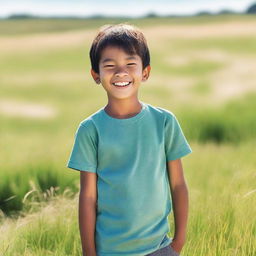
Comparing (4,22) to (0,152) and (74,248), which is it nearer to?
(0,152)

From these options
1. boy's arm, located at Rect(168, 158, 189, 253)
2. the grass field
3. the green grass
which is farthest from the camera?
the green grass

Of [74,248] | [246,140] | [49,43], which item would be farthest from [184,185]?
[49,43]

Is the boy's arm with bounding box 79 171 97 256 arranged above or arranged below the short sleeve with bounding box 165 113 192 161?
below

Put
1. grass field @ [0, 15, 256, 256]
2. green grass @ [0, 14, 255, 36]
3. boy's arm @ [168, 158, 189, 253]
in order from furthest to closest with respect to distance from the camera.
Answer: green grass @ [0, 14, 255, 36] → grass field @ [0, 15, 256, 256] → boy's arm @ [168, 158, 189, 253]

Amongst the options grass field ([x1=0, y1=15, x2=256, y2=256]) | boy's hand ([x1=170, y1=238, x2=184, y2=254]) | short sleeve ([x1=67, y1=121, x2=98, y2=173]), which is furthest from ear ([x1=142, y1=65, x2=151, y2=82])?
grass field ([x1=0, y1=15, x2=256, y2=256])

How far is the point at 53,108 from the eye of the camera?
8086 mm

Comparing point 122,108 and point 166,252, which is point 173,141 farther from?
point 166,252

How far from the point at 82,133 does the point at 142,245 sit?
0.36 metres

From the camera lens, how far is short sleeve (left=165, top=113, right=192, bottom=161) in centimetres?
191

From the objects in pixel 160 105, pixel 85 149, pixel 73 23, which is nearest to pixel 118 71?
pixel 85 149

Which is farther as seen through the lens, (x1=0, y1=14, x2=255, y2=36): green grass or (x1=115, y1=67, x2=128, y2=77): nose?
(x1=0, y1=14, x2=255, y2=36): green grass

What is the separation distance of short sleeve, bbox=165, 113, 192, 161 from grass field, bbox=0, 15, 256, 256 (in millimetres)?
511

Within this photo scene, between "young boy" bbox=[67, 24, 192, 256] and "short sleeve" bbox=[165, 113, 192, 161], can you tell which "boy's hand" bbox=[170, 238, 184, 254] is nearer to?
"young boy" bbox=[67, 24, 192, 256]

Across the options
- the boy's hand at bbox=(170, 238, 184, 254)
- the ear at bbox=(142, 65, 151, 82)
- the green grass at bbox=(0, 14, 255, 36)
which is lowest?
the green grass at bbox=(0, 14, 255, 36)
